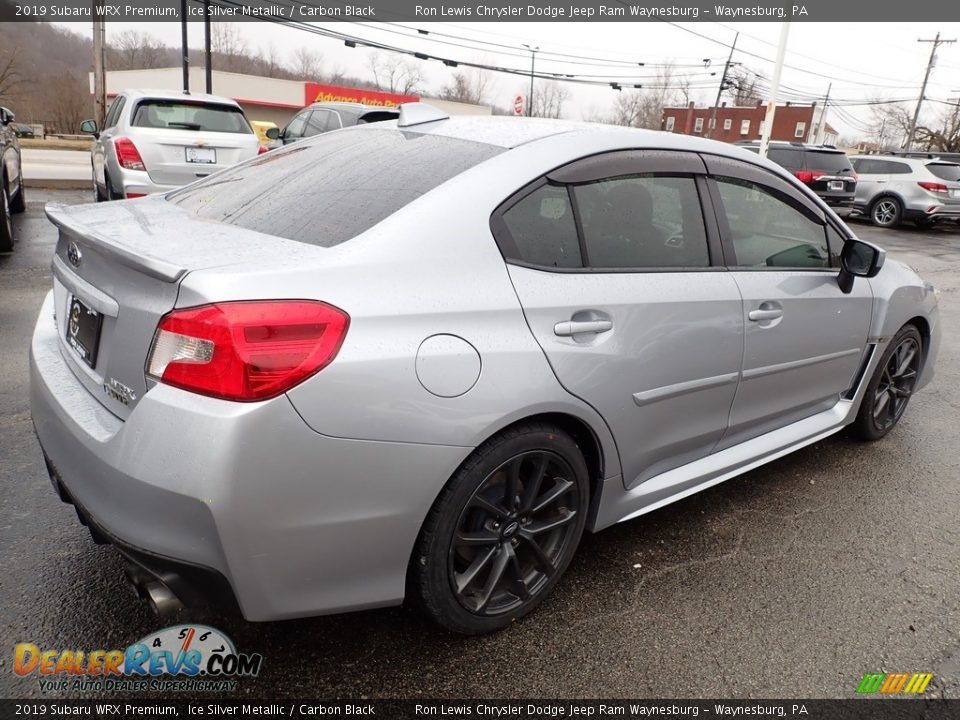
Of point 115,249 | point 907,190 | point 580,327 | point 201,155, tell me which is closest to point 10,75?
point 201,155

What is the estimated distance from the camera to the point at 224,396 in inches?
64.2

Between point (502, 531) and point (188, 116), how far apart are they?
7.70 m

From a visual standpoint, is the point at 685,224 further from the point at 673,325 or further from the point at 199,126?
the point at 199,126

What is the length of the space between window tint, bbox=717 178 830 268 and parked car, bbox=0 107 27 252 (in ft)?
23.9

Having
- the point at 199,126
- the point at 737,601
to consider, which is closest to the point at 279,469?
the point at 737,601

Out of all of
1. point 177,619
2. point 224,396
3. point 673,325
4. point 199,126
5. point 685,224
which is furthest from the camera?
point 199,126

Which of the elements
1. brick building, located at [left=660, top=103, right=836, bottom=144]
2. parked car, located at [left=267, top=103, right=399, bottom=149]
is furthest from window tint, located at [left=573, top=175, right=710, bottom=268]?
brick building, located at [left=660, top=103, right=836, bottom=144]

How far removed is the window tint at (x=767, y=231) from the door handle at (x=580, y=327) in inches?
36.2

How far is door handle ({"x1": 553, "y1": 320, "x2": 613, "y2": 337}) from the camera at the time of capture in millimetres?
2127

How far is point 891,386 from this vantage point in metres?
4.00

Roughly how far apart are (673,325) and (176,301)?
1614mm

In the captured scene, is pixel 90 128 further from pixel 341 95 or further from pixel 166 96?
pixel 341 95

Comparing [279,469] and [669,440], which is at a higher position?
[279,469]

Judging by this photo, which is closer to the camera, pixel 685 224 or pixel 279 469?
pixel 279 469
